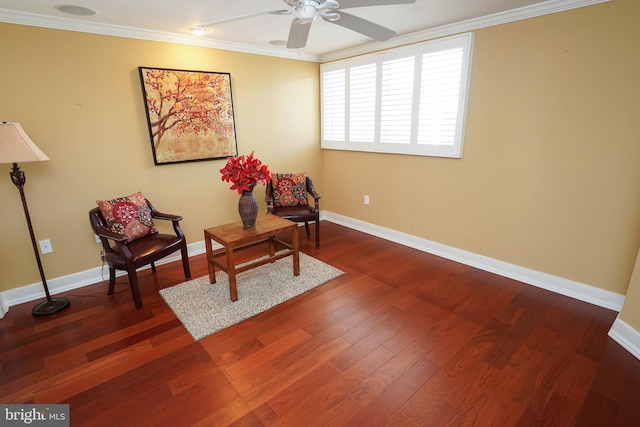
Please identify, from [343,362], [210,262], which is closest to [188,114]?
[210,262]

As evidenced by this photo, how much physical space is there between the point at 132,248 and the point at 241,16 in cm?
206

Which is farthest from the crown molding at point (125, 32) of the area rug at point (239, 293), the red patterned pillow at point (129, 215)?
the area rug at point (239, 293)

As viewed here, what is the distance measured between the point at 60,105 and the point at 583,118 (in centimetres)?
436

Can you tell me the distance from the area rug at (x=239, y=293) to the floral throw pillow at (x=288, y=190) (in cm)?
87

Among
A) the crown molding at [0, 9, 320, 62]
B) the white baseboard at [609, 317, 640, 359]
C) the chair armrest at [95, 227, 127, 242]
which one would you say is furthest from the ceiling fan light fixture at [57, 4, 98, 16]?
the white baseboard at [609, 317, 640, 359]

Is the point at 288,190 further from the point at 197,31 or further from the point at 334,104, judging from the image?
the point at 197,31

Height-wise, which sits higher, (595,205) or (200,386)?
(595,205)

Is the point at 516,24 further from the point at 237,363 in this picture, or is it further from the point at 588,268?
the point at 237,363

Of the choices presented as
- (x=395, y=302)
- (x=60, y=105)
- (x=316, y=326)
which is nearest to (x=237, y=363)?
(x=316, y=326)

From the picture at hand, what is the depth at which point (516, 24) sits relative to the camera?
2686mm

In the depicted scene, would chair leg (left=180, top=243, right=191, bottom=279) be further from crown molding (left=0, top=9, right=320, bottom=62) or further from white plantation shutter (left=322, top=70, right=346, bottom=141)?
white plantation shutter (left=322, top=70, right=346, bottom=141)

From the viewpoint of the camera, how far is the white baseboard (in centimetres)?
206

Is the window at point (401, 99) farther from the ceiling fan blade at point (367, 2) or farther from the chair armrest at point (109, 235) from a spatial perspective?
the chair armrest at point (109, 235)

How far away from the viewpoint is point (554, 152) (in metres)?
2.65
